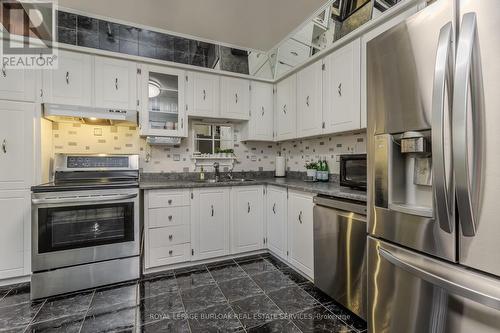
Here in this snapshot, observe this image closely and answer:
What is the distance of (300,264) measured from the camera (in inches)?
95.6

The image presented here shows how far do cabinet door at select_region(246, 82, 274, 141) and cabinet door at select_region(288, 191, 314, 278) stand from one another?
3.77 ft

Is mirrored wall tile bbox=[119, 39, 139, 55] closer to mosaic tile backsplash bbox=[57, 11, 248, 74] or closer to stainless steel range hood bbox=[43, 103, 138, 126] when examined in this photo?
mosaic tile backsplash bbox=[57, 11, 248, 74]

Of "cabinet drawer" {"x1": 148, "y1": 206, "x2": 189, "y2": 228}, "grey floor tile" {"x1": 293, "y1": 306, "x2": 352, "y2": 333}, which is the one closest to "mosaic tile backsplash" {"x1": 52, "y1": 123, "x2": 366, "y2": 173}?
"cabinet drawer" {"x1": 148, "y1": 206, "x2": 189, "y2": 228}

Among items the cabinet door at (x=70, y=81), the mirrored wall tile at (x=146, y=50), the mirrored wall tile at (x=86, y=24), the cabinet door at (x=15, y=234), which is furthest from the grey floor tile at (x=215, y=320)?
the mirrored wall tile at (x=86, y=24)

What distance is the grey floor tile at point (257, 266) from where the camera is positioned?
2545 millimetres

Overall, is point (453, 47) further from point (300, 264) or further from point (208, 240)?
point (208, 240)

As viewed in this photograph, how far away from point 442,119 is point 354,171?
4.22ft

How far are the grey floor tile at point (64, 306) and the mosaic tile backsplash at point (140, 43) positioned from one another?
2.57 m

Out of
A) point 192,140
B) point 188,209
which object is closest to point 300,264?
point 188,209

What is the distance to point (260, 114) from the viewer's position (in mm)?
3412

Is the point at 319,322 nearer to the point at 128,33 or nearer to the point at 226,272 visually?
the point at 226,272

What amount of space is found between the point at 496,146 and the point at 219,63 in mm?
3051

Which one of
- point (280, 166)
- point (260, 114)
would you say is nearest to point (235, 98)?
point (260, 114)

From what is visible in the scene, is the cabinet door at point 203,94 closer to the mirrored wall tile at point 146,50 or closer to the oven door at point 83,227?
the mirrored wall tile at point 146,50
